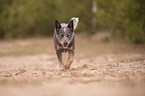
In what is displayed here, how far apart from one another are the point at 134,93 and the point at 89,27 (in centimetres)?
3047

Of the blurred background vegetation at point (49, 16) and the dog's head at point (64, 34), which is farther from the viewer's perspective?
the blurred background vegetation at point (49, 16)

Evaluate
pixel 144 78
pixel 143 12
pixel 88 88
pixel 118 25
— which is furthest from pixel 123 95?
pixel 118 25

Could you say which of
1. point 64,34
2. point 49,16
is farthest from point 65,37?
point 49,16

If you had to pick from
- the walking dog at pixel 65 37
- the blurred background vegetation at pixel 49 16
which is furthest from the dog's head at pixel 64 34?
the blurred background vegetation at pixel 49 16

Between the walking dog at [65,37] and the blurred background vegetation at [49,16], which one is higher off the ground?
the blurred background vegetation at [49,16]

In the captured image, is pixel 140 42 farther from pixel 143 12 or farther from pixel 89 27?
pixel 89 27

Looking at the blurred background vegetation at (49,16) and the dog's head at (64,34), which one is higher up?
the blurred background vegetation at (49,16)

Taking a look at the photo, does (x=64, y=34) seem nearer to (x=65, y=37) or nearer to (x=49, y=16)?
(x=65, y=37)

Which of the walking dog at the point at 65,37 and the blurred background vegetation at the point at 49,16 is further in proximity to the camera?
the blurred background vegetation at the point at 49,16

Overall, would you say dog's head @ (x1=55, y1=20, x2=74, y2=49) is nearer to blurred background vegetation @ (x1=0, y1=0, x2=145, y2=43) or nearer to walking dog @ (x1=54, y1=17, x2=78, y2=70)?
walking dog @ (x1=54, y1=17, x2=78, y2=70)

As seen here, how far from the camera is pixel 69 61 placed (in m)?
7.39

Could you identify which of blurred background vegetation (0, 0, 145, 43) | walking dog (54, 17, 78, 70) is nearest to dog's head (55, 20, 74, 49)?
walking dog (54, 17, 78, 70)

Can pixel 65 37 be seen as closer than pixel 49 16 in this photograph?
Yes

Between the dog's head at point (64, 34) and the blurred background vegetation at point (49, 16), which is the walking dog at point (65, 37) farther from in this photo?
the blurred background vegetation at point (49, 16)
